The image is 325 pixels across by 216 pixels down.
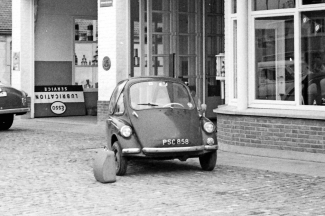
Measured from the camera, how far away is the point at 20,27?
22.4m

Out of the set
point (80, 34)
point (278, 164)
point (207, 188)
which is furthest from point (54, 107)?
point (207, 188)

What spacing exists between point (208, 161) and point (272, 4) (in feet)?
12.0

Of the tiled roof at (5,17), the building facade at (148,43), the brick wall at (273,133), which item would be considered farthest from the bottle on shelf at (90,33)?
the brick wall at (273,133)

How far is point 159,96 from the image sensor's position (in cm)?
1118

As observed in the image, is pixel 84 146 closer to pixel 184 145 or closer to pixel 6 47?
pixel 184 145

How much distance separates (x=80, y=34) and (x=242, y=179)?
50.0ft

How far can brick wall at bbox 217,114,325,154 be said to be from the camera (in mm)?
11828

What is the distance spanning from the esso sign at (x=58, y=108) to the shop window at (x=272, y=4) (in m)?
11.8

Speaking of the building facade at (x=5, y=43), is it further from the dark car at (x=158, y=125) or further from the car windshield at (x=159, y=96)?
the car windshield at (x=159, y=96)

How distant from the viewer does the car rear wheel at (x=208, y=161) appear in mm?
10805

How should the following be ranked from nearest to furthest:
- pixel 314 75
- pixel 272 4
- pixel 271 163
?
pixel 271 163 < pixel 314 75 < pixel 272 4

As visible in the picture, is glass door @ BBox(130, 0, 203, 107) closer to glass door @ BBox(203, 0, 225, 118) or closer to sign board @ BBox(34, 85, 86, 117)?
glass door @ BBox(203, 0, 225, 118)

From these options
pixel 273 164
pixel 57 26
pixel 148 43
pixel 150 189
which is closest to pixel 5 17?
pixel 57 26

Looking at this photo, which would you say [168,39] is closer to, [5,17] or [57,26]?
[57,26]
